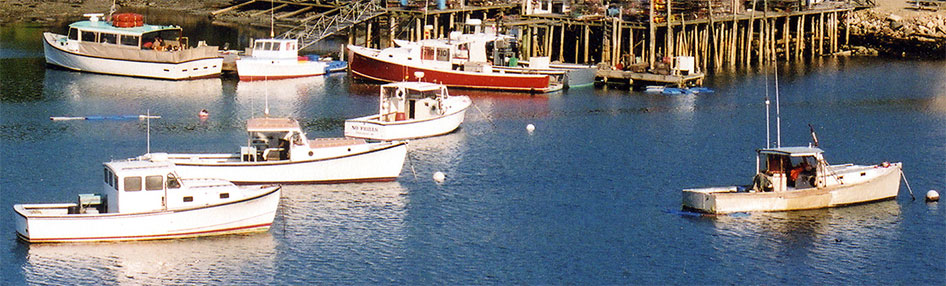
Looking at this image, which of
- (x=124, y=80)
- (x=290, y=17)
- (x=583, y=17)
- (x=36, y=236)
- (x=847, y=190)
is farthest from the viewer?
(x=290, y=17)

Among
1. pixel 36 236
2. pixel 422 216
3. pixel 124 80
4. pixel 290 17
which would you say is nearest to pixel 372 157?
pixel 422 216

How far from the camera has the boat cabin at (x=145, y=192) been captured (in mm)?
44656

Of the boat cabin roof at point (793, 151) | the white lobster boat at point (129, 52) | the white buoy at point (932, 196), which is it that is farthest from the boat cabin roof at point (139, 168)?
the white lobster boat at point (129, 52)

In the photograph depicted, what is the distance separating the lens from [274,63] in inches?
3425

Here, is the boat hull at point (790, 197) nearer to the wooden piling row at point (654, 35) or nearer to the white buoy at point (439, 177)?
the white buoy at point (439, 177)

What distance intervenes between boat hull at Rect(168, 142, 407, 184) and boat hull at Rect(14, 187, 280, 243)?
20.1 feet

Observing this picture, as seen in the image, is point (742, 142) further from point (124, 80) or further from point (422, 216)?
point (124, 80)

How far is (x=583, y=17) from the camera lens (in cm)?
9094

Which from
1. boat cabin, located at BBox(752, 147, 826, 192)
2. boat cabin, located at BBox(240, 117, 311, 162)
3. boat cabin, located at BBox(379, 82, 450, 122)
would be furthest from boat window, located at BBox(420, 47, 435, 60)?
boat cabin, located at BBox(752, 147, 826, 192)

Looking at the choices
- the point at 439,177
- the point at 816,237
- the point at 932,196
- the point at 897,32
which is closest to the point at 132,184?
the point at 439,177

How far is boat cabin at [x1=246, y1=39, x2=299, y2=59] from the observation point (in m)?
87.4

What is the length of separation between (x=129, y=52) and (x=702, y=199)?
44.2 meters

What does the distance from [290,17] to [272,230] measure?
6848 cm

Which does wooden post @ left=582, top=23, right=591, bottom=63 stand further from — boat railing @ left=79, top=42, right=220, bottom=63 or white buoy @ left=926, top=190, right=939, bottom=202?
white buoy @ left=926, top=190, right=939, bottom=202
